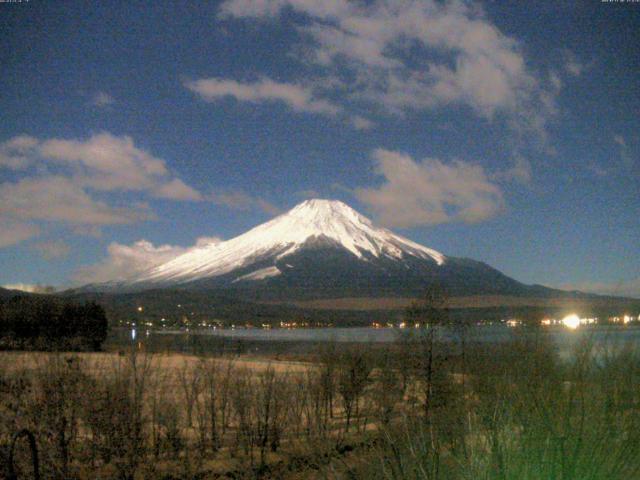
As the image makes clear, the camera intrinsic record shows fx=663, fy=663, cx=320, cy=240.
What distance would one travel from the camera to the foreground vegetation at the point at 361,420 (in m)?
3.77

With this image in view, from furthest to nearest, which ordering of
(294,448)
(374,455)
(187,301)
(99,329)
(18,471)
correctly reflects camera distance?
(187,301) → (99,329) → (294,448) → (18,471) → (374,455)

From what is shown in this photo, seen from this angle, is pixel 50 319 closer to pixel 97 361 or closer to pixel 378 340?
pixel 97 361

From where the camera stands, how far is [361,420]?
54.3 feet

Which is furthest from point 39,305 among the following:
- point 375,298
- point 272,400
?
point 375,298

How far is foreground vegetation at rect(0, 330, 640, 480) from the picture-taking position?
377 cm

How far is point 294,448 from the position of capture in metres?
12.6

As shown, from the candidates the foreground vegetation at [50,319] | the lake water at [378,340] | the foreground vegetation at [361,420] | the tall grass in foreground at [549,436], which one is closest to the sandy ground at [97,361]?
the foreground vegetation at [361,420]

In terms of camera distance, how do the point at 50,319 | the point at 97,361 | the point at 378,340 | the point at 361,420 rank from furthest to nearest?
the point at 378,340, the point at 50,319, the point at 361,420, the point at 97,361

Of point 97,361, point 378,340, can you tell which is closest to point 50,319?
point 97,361

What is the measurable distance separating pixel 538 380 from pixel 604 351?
553mm

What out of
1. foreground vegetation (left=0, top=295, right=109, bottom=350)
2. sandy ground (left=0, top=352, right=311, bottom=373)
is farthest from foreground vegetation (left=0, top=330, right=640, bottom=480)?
foreground vegetation (left=0, top=295, right=109, bottom=350)

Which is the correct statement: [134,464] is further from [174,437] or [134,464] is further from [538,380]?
[538,380]

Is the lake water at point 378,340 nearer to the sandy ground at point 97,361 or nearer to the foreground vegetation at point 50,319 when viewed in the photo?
the sandy ground at point 97,361

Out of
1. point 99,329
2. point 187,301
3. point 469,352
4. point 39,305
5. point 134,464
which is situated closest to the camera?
point 134,464
